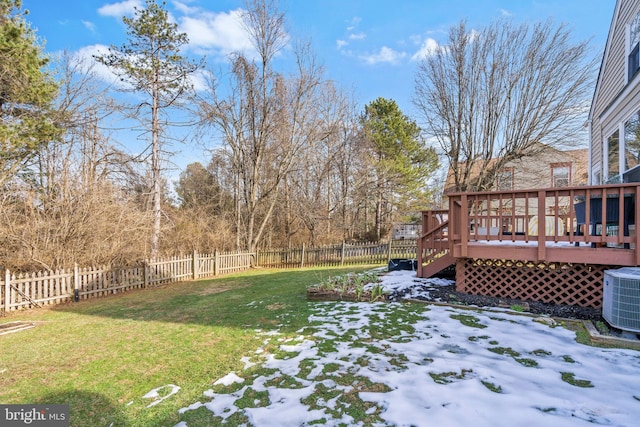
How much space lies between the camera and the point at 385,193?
21.3 m

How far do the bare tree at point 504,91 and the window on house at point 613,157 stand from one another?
20.7ft

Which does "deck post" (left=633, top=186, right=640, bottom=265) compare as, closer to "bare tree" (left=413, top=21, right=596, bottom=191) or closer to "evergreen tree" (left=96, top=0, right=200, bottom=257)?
"bare tree" (left=413, top=21, right=596, bottom=191)

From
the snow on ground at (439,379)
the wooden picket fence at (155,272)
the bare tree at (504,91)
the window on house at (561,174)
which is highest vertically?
the bare tree at (504,91)

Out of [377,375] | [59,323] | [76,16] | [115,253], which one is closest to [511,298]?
[377,375]

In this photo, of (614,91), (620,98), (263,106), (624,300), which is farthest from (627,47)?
(263,106)

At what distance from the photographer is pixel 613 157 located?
7.67 m

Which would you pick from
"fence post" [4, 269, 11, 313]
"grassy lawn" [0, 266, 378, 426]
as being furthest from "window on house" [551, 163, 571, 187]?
"fence post" [4, 269, 11, 313]

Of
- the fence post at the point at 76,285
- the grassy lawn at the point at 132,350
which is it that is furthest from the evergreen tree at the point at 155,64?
the grassy lawn at the point at 132,350

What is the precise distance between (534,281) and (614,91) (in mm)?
5888

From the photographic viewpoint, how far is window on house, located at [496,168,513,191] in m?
14.9

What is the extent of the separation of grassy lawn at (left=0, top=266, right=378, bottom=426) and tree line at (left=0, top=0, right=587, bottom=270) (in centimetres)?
278

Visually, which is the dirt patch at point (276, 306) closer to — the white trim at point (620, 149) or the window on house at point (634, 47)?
the white trim at point (620, 149)

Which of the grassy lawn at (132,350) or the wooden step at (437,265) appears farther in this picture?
the wooden step at (437,265)

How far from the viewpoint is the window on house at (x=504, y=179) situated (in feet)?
48.8
